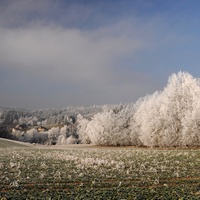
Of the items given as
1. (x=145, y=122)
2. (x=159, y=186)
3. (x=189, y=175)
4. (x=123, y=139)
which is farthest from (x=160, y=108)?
(x=159, y=186)

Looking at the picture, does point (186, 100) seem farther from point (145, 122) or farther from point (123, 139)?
point (123, 139)

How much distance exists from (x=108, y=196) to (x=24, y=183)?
6.94 metres

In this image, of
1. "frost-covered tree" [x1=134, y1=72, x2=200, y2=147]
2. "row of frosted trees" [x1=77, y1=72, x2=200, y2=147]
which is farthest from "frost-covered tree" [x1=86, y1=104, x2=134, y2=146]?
"frost-covered tree" [x1=134, y1=72, x2=200, y2=147]

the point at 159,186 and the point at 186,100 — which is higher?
the point at 186,100

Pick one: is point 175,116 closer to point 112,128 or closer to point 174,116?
point 174,116

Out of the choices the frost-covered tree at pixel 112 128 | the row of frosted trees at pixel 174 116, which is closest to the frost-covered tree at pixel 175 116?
the row of frosted trees at pixel 174 116

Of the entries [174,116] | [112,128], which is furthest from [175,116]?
[112,128]

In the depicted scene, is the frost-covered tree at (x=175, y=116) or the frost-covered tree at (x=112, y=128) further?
the frost-covered tree at (x=112, y=128)

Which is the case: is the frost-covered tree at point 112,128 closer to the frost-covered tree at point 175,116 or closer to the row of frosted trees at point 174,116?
the row of frosted trees at point 174,116

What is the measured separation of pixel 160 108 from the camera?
7012 cm

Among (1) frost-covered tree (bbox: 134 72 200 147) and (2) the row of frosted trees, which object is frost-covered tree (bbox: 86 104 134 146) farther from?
(1) frost-covered tree (bbox: 134 72 200 147)

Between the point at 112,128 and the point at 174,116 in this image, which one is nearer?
the point at 174,116

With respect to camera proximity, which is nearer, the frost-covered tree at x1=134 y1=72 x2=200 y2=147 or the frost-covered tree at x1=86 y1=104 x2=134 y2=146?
the frost-covered tree at x1=134 y1=72 x2=200 y2=147

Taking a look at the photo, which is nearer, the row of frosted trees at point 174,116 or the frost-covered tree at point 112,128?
the row of frosted trees at point 174,116
